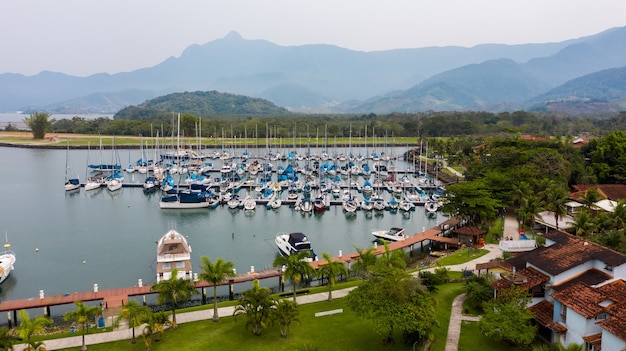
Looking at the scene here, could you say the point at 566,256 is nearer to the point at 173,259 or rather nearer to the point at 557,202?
the point at 557,202

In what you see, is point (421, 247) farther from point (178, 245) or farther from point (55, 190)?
point (55, 190)

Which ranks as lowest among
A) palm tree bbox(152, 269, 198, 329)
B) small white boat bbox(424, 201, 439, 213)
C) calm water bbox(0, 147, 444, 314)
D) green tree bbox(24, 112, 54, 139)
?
calm water bbox(0, 147, 444, 314)

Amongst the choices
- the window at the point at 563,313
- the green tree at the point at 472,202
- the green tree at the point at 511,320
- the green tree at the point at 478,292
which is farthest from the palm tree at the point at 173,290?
the green tree at the point at 472,202

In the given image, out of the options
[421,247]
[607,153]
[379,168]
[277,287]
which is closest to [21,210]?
[277,287]

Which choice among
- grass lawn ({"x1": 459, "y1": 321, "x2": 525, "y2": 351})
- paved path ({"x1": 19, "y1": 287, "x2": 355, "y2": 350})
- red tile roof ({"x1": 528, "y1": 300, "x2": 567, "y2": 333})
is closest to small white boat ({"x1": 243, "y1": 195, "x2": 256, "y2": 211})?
paved path ({"x1": 19, "y1": 287, "x2": 355, "y2": 350})

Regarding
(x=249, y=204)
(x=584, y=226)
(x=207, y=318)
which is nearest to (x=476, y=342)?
(x=207, y=318)

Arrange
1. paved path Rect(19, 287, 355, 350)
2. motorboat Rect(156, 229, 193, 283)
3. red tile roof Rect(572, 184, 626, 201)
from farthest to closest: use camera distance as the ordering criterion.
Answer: red tile roof Rect(572, 184, 626, 201) < motorboat Rect(156, 229, 193, 283) < paved path Rect(19, 287, 355, 350)

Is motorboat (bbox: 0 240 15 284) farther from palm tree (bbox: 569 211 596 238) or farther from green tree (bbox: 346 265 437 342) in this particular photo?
palm tree (bbox: 569 211 596 238)

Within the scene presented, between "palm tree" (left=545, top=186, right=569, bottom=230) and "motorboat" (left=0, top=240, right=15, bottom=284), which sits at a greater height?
"palm tree" (left=545, top=186, right=569, bottom=230)
